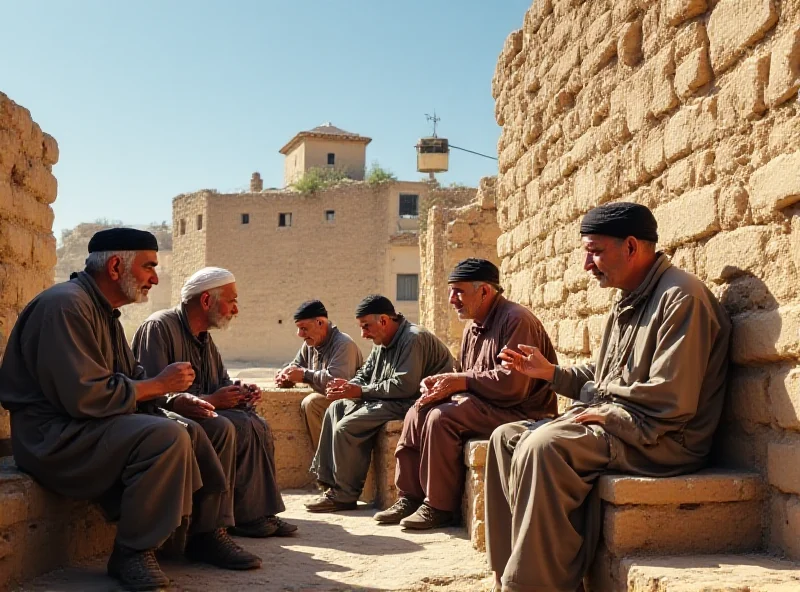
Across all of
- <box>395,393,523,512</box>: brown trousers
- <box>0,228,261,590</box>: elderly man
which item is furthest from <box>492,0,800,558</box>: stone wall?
<box>0,228,261,590</box>: elderly man

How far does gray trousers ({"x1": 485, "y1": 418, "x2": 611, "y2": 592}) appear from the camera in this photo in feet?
10.6

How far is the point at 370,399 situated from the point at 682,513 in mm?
3415

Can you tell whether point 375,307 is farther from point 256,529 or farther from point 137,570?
point 137,570

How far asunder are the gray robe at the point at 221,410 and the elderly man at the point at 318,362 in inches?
71.5

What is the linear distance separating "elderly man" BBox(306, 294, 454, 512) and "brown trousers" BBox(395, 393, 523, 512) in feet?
3.11

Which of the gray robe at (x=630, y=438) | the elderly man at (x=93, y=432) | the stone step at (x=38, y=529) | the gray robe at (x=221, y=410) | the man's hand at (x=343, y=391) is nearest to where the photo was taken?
the gray robe at (x=630, y=438)

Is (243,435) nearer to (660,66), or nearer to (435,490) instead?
(435,490)

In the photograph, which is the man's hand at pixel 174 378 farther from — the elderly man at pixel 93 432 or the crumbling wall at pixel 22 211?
the crumbling wall at pixel 22 211

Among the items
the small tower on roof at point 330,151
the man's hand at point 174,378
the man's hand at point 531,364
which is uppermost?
the small tower on roof at point 330,151

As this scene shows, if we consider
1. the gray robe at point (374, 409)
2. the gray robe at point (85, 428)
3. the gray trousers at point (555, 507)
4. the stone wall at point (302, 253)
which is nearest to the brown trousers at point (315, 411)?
the gray robe at point (374, 409)

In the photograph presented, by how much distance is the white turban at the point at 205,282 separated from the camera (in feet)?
17.0

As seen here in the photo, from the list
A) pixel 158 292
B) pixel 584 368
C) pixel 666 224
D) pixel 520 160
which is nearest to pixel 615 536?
pixel 584 368

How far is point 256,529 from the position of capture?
5.13 metres

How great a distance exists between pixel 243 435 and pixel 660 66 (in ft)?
10.0
